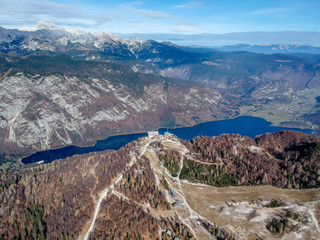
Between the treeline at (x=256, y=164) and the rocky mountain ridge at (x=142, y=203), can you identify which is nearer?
the rocky mountain ridge at (x=142, y=203)

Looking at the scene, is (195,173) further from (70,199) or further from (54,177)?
(54,177)

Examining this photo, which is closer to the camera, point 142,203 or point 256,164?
point 142,203

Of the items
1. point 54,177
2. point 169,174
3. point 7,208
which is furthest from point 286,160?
point 7,208

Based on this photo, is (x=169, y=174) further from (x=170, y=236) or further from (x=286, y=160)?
(x=286, y=160)

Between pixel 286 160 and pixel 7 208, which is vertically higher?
pixel 286 160

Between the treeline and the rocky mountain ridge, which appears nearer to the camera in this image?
the rocky mountain ridge

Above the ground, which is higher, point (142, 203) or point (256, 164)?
point (256, 164)

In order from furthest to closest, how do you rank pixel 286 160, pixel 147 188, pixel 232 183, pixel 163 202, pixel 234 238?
1. pixel 286 160
2. pixel 232 183
3. pixel 147 188
4. pixel 163 202
5. pixel 234 238

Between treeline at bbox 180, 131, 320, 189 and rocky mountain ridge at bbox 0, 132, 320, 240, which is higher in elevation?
treeline at bbox 180, 131, 320, 189

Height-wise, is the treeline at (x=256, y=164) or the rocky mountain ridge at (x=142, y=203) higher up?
the treeline at (x=256, y=164)

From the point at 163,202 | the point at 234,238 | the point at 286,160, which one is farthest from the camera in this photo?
the point at 286,160

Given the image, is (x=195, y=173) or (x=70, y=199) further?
(x=195, y=173)
